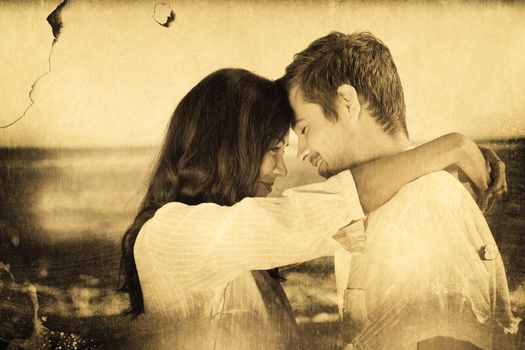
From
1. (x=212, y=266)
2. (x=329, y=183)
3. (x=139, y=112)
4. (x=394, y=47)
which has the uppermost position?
(x=394, y=47)

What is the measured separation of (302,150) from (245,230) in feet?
1.37

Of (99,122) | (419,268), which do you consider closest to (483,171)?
(419,268)

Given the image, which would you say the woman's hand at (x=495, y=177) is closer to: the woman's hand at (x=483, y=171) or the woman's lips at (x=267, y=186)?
the woman's hand at (x=483, y=171)

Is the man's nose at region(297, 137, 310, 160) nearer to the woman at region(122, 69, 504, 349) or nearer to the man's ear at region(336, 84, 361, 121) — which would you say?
the woman at region(122, 69, 504, 349)

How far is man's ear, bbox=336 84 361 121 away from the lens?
251cm

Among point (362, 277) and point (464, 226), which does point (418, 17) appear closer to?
point (464, 226)

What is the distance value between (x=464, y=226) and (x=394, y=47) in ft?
2.55

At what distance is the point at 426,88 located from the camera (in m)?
2.65

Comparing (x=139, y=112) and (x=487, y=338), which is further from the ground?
(x=139, y=112)

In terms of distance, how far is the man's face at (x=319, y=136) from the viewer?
254 cm

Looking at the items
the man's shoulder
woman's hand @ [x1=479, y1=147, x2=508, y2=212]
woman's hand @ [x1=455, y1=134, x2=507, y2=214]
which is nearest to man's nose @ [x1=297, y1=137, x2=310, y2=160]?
the man's shoulder

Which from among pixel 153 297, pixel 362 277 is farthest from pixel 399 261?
pixel 153 297

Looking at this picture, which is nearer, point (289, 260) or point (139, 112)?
point (289, 260)

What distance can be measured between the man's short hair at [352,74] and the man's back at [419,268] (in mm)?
311
